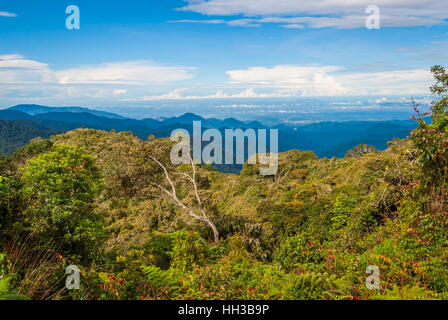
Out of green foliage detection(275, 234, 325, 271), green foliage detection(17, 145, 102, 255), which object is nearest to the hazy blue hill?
green foliage detection(17, 145, 102, 255)

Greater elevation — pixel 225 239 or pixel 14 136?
pixel 14 136

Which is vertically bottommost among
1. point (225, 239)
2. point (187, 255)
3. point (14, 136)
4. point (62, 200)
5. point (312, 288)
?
point (225, 239)

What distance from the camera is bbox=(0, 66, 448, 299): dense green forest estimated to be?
5.05m

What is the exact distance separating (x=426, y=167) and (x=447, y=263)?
11.3ft

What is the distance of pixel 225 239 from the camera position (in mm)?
15133

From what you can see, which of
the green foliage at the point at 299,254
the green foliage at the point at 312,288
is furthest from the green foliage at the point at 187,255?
the green foliage at the point at 312,288

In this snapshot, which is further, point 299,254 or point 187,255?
point 299,254

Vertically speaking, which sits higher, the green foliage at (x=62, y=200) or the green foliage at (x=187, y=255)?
the green foliage at (x=62, y=200)

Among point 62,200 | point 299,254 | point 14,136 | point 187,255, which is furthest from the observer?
point 14,136

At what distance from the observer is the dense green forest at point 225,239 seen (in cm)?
505

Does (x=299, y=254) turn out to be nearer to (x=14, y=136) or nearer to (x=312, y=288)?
(x=312, y=288)

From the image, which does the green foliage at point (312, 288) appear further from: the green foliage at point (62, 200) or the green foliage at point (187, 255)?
the green foliage at point (62, 200)

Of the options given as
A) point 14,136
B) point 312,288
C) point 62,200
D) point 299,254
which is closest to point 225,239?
point 299,254
